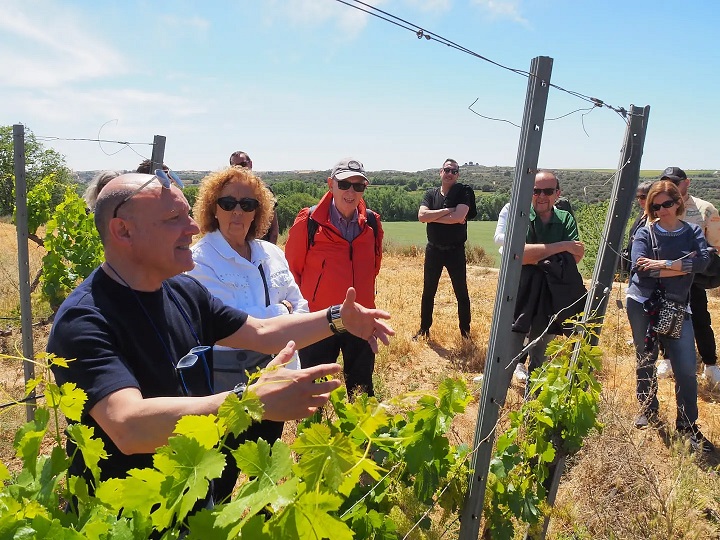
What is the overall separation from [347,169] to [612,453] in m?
2.46

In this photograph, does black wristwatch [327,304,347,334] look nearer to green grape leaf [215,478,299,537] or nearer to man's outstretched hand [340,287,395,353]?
man's outstretched hand [340,287,395,353]

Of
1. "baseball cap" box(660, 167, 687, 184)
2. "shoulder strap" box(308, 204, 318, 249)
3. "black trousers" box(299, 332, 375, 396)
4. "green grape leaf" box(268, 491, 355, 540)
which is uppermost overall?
"baseball cap" box(660, 167, 687, 184)

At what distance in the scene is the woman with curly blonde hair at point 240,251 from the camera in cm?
268

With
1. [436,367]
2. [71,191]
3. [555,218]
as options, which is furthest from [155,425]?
[71,191]

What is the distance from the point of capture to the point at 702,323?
4625 mm

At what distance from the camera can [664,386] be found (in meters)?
4.97

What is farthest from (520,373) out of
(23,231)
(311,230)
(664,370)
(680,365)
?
(23,231)

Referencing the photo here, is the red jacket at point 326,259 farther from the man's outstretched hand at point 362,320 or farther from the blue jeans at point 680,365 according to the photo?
the blue jeans at point 680,365

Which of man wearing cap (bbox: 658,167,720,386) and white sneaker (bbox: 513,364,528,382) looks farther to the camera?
white sneaker (bbox: 513,364,528,382)

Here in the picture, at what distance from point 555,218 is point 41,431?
11.6 ft

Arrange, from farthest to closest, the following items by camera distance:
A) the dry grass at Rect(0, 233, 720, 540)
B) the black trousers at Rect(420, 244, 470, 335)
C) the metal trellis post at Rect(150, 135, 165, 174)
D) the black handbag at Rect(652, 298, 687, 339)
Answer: the black trousers at Rect(420, 244, 470, 335) → the black handbag at Rect(652, 298, 687, 339) → the metal trellis post at Rect(150, 135, 165, 174) → the dry grass at Rect(0, 233, 720, 540)

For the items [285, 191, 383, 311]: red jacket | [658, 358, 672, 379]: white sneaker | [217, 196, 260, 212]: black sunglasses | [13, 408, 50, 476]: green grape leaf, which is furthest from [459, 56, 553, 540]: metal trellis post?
[658, 358, 672, 379]: white sneaker

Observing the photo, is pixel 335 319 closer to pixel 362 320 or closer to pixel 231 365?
pixel 362 320

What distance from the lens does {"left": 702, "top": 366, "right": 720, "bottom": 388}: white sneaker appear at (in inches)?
190
